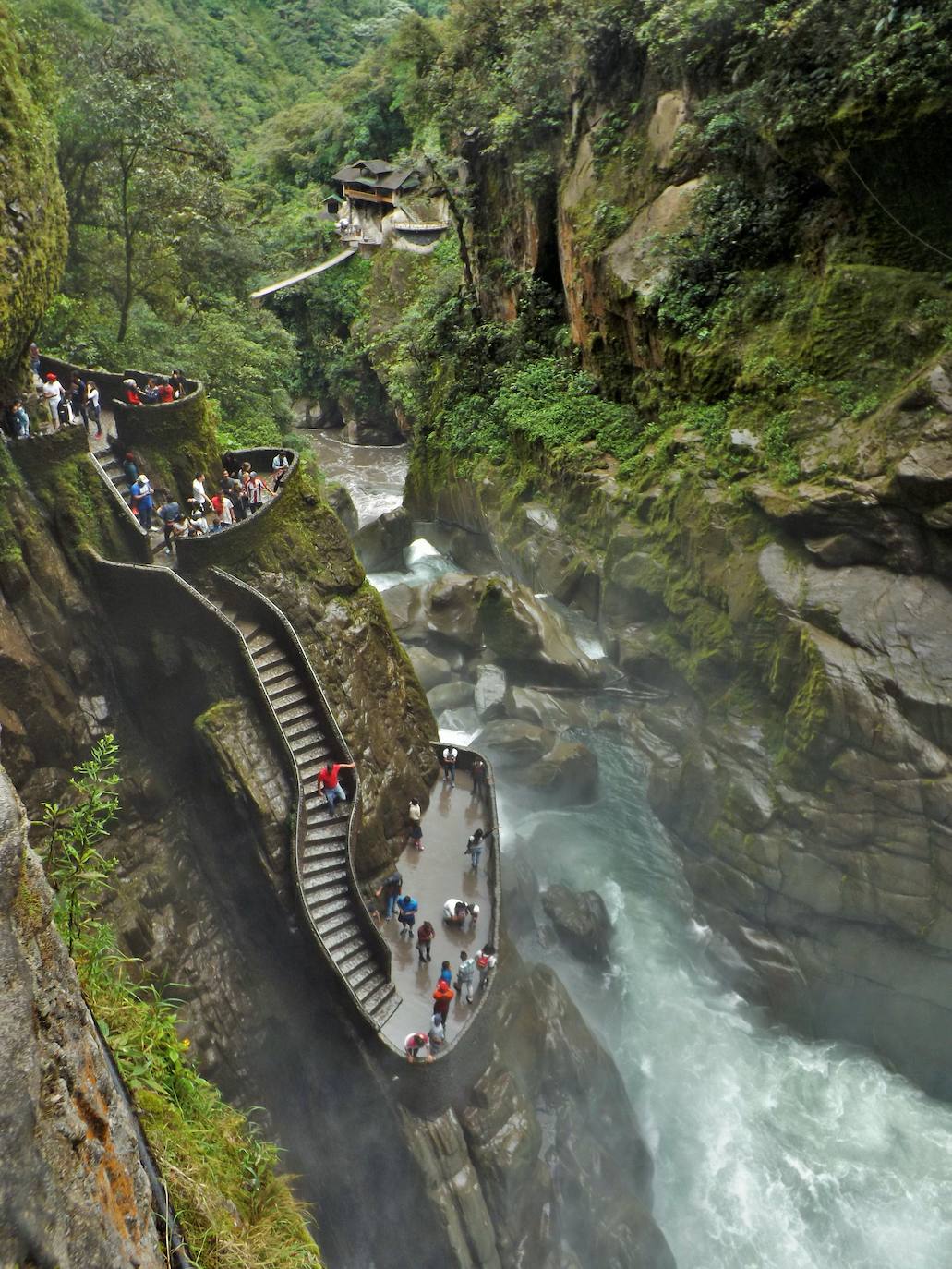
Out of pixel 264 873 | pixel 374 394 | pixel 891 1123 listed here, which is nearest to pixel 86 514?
pixel 264 873

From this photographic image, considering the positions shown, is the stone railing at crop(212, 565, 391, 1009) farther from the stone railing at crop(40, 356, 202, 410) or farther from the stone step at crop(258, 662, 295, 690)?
the stone railing at crop(40, 356, 202, 410)

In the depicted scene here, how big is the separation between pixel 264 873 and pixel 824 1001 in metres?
13.6

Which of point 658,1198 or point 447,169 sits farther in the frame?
point 447,169

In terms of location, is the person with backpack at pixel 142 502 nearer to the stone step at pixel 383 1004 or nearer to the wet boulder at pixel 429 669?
the wet boulder at pixel 429 669

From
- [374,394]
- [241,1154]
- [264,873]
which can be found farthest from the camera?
[374,394]

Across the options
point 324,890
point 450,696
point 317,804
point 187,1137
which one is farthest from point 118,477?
point 187,1137

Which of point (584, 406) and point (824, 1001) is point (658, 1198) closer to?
point (824, 1001)

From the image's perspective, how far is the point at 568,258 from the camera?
3173 centimetres

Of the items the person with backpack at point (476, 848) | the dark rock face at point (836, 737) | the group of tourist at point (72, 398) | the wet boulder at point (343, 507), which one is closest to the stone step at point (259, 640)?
the group of tourist at point (72, 398)

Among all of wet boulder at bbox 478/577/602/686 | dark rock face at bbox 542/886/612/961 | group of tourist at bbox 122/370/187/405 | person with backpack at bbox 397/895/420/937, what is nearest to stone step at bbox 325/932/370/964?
person with backpack at bbox 397/895/420/937

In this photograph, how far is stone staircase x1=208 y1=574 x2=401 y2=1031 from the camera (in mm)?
15773

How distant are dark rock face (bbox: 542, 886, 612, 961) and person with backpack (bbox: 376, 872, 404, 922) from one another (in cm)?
493

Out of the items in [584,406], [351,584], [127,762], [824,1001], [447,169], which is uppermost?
[447,169]

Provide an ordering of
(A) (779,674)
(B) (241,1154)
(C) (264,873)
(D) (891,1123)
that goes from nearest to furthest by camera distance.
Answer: (B) (241,1154) < (C) (264,873) < (D) (891,1123) < (A) (779,674)
